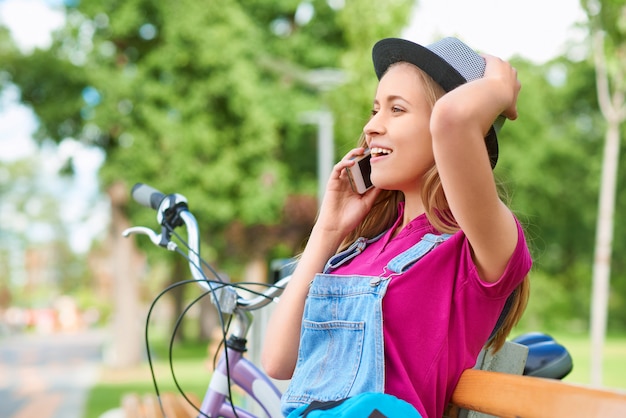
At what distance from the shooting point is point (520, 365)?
217 centimetres

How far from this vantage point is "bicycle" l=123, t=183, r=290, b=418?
2.55 meters

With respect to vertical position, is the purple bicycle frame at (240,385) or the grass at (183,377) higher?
the purple bicycle frame at (240,385)

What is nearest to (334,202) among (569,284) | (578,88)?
(578,88)

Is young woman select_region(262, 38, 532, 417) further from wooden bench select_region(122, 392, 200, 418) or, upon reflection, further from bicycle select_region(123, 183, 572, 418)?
wooden bench select_region(122, 392, 200, 418)

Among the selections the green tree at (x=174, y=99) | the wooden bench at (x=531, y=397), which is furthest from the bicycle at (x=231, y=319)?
the green tree at (x=174, y=99)

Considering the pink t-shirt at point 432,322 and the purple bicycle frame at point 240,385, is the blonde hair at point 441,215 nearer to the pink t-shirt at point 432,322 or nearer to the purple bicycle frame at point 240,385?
the pink t-shirt at point 432,322

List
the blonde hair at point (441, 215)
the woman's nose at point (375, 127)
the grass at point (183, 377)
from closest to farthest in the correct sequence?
the blonde hair at point (441, 215)
the woman's nose at point (375, 127)
the grass at point (183, 377)

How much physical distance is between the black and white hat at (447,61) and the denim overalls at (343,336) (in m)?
0.27

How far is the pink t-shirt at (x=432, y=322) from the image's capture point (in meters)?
1.83

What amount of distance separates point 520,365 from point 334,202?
1.88ft

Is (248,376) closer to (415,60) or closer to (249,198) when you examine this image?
(415,60)

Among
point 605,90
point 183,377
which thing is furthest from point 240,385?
point 183,377

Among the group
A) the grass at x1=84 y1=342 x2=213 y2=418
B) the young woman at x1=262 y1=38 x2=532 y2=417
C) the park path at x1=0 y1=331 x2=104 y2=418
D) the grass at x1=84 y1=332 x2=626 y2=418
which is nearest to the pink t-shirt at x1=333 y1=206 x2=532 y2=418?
the young woman at x1=262 y1=38 x2=532 y2=417

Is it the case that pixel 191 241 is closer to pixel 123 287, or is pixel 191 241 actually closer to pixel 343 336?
pixel 343 336
